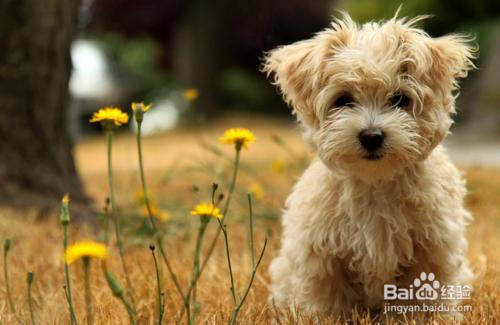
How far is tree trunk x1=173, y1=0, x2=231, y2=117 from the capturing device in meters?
16.4

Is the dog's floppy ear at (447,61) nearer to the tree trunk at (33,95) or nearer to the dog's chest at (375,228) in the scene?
the dog's chest at (375,228)

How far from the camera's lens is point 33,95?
493 centimetres

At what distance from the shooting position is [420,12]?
1075 centimetres

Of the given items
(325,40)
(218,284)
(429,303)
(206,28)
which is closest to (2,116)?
(218,284)

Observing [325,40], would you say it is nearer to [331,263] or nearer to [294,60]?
[294,60]

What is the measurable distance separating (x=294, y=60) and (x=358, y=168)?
1.94ft

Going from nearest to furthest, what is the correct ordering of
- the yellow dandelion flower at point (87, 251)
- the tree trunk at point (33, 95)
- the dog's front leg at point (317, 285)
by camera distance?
the yellow dandelion flower at point (87, 251)
the dog's front leg at point (317, 285)
the tree trunk at point (33, 95)

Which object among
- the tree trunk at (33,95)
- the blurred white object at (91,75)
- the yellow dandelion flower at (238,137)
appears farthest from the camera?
the blurred white object at (91,75)

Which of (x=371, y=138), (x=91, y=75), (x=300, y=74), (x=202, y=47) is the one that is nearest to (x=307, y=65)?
(x=300, y=74)

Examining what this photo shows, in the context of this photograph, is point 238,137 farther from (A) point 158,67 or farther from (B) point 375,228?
(A) point 158,67

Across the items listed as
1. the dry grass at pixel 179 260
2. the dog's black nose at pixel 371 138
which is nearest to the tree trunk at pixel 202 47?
the dry grass at pixel 179 260

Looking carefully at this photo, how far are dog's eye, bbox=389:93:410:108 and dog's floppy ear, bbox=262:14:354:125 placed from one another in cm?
31

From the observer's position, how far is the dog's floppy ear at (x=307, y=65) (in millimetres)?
3064

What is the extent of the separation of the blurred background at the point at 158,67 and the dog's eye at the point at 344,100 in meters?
1.57
